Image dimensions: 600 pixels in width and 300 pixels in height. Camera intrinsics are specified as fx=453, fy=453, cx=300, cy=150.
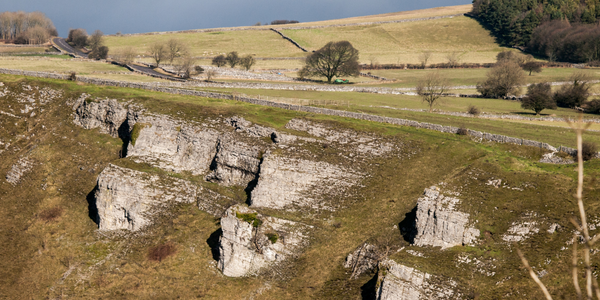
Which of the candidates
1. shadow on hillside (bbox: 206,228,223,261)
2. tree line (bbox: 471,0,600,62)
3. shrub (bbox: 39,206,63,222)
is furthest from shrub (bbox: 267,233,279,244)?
tree line (bbox: 471,0,600,62)

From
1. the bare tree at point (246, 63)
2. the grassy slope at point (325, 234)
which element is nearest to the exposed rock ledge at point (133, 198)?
the grassy slope at point (325, 234)

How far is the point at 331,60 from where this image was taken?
107000 mm

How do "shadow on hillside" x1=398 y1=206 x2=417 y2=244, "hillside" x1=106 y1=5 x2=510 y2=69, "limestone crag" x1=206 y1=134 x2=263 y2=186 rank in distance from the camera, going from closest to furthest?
1. "shadow on hillside" x1=398 y1=206 x2=417 y2=244
2. "limestone crag" x1=206 y1=134 x2=263 y2=186
3. "hillside" x1=106 y1=5 x2=510 y2=69

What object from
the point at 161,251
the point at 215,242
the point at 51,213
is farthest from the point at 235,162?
the point at 51,213

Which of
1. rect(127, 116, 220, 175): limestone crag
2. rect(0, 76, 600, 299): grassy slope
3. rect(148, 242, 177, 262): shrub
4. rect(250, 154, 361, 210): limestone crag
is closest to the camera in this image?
rect(0, 76, 600, 299): grassy slope

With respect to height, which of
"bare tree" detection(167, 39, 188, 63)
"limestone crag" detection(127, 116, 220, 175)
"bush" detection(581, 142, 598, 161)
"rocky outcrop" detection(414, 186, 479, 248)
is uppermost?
"bare tree" detection(167, 39, 188, 63)

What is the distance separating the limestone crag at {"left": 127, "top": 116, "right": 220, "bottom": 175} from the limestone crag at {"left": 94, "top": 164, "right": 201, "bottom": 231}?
187 inches

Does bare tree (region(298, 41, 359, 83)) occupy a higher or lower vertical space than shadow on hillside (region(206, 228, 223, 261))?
higher

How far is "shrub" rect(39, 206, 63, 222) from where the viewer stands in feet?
166

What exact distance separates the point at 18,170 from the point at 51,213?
11.2m

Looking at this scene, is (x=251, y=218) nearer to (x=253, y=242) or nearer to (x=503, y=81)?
(x=253, y=242)

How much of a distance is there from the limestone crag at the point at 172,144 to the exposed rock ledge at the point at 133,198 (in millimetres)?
4640

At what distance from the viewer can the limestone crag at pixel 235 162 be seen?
50500mm

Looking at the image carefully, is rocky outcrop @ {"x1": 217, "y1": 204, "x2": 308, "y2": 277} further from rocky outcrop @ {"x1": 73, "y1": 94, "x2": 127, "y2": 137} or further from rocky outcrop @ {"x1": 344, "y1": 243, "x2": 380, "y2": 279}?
rocky outcrop @ {"x1": 73, "y1": 94, "x2": 127, "y2": 137}
